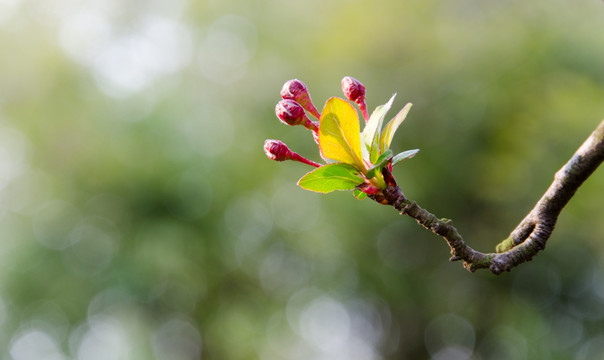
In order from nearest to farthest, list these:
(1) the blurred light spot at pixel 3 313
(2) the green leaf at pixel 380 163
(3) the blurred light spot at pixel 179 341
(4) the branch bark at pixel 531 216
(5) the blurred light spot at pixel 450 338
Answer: (4) the branch bark at pixel 531 216 → (2) the green leaf at pixel 380 163 → (1) the blurred light spot at pixel 3 313 → (5) the blurred light spot at pixel 450 338 → (3) the blurred light spot at pixel 179 341

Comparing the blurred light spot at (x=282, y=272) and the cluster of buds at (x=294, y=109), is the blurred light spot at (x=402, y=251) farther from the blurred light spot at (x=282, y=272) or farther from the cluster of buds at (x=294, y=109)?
the cluster of buds at (x=294, y=109)

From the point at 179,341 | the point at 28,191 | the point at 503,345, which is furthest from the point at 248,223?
the point at 503,345

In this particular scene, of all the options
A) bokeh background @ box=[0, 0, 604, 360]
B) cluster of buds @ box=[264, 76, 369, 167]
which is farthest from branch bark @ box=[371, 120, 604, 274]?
bokeh background @ box=[0, 0, 604, 360]

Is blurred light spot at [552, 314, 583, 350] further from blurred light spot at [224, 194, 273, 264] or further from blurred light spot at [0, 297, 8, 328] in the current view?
blurred light spot at [0, 297, 8, 328]

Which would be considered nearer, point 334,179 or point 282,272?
point 334,179

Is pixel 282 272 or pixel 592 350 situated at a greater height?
pixel 592 350

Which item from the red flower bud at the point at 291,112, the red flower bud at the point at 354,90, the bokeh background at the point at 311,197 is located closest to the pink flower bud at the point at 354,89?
the red flower bud at the point at 354,90

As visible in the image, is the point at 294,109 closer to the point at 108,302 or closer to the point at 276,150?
the point at 276,150
